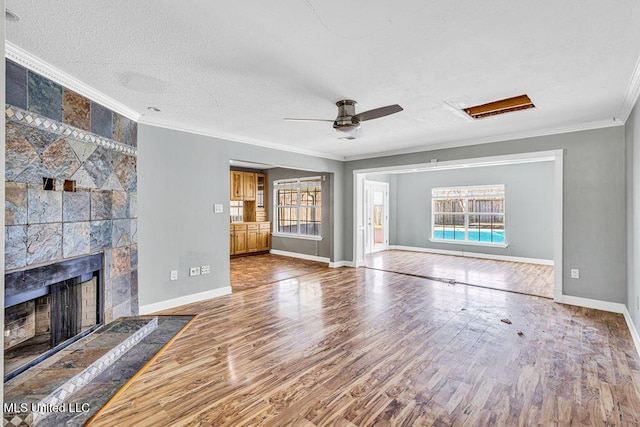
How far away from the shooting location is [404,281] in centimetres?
558

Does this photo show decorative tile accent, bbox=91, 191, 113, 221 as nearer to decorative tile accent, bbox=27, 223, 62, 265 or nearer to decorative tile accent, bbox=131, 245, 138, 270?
decorative tile accent, bbox=27, 223, 62, 265

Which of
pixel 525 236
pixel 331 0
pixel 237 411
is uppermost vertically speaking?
pixel 331 0

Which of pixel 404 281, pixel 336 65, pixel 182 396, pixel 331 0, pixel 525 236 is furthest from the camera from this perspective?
pixel 525 236

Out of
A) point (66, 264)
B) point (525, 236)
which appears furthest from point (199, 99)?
point (525, 236)

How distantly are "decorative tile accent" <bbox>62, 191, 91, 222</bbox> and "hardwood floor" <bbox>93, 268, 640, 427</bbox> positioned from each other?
1.56 meters

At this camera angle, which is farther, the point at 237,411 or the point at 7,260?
the point at 7,260

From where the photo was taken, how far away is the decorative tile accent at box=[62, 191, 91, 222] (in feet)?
9.32

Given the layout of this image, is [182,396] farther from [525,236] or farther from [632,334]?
[525,236]

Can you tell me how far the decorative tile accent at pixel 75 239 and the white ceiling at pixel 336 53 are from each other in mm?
1348

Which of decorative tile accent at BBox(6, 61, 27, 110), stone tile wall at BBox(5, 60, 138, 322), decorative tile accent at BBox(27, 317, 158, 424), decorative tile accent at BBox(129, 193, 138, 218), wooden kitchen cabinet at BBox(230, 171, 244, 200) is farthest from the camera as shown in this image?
wooden kitchen cabinet at BBox(230, 171, 244, 200)

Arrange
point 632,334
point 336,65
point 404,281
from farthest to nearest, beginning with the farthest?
1. point 404,281
2. point 632,334
3. point 336,65

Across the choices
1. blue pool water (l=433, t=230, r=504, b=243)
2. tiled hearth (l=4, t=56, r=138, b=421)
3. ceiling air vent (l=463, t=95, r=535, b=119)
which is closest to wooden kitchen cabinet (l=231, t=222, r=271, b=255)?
tiled hearth (l=4, t=56, r=138, b=421)

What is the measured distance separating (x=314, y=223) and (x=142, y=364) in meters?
5.60

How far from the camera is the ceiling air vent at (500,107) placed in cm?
335
